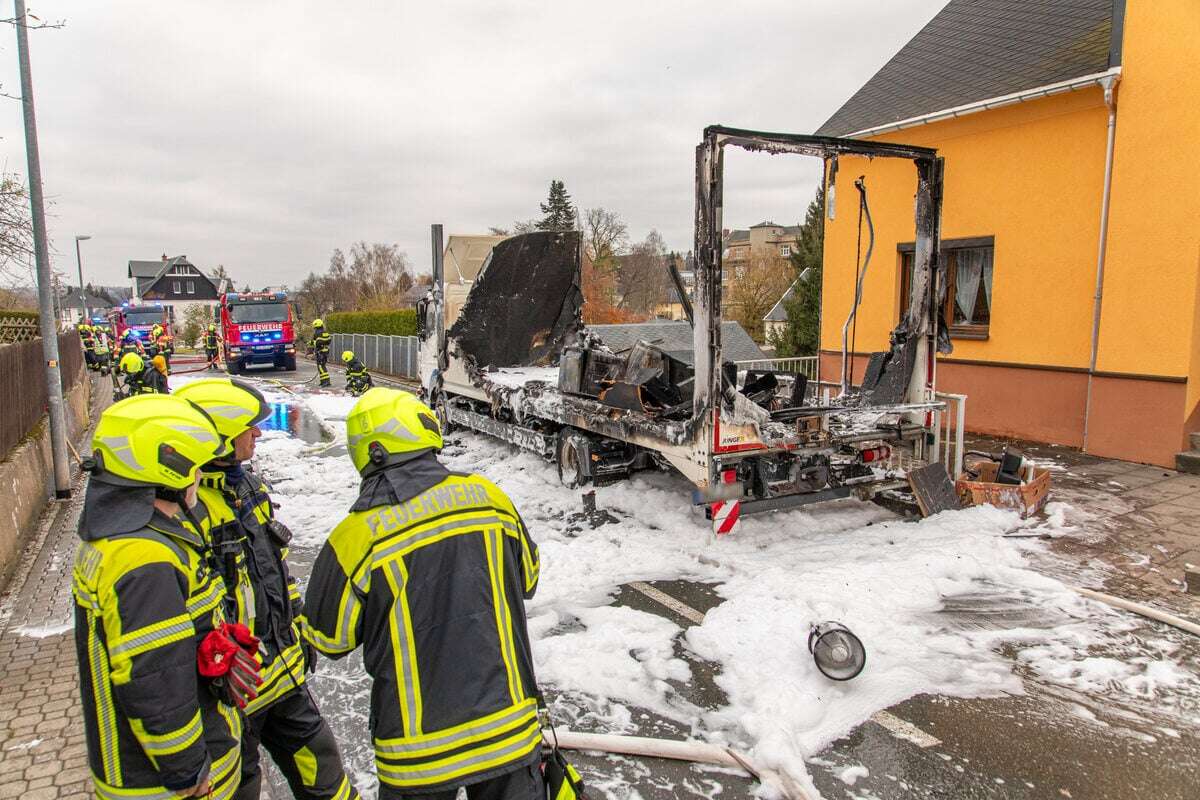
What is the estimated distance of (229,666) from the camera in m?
2.20

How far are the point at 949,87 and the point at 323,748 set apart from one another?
12409mm

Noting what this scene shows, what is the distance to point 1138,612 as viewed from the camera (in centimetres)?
486

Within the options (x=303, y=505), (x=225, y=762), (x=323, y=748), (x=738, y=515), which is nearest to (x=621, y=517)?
(x=738, y=515)

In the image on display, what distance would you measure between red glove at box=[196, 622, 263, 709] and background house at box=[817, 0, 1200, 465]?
9.87m

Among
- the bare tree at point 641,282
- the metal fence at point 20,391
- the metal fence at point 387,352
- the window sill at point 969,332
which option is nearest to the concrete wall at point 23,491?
the metal fence at point 20,391

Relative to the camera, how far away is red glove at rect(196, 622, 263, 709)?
2.18 m

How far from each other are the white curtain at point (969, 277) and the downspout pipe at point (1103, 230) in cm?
174

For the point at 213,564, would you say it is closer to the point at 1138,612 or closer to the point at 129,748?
the point at 129,748

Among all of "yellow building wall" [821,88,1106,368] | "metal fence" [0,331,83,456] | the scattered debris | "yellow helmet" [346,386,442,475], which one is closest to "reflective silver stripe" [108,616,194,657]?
"yellow helmet" [346,386,442,475]

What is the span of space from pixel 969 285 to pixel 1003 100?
2613 millimetres

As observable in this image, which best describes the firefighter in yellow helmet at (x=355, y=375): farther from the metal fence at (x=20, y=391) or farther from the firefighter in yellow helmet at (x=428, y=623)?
the firefighter in yellow helmet at (x=428, y=623)

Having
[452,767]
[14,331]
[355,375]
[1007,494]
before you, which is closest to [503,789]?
[452,767]

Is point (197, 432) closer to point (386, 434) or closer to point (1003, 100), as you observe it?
point (386, 434)

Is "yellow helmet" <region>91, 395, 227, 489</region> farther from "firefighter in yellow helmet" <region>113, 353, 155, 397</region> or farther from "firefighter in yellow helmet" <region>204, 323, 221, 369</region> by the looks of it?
"firefighter in yellow helmet" <region>204, 323, 221, 369</region>
